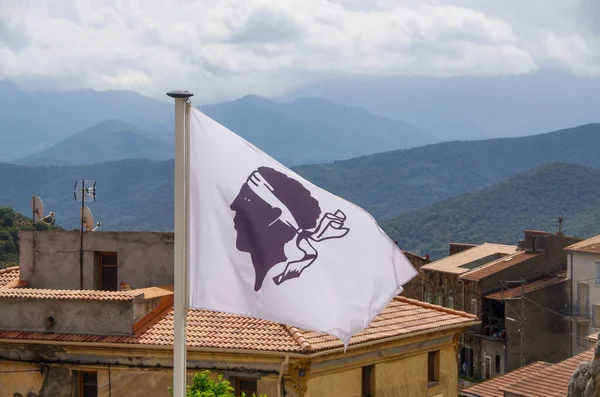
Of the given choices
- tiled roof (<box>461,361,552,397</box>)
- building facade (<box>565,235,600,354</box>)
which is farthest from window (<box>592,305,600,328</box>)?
tiled roof (<box>461,361,552,397</box>)

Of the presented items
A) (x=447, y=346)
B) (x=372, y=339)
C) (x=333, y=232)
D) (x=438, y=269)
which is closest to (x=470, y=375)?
(x=438, y=269)

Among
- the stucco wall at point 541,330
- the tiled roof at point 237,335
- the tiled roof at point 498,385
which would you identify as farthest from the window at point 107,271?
the stucco wall at point 541,330

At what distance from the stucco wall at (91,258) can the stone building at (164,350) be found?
427mm

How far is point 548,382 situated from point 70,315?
1473cm

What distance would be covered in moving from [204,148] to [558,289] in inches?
2471

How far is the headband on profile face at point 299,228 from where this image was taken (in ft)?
41.2

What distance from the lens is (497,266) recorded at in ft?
253

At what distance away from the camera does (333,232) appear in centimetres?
1301

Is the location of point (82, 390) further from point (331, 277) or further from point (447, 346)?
point (331, 277)

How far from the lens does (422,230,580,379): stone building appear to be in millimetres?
72250

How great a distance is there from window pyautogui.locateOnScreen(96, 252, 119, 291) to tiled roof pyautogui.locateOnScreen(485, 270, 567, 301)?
45.3 meters

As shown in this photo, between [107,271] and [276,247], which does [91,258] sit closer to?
[107,271]

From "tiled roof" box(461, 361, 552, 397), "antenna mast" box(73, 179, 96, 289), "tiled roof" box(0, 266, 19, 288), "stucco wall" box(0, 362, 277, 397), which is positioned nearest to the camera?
"stucco wall" box(0, 362, 277, 397)

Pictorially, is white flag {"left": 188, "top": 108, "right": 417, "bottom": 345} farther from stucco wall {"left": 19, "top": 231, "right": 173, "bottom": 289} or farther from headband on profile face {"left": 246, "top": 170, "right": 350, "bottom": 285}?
stucco wall {"left": 19, "top": 231, "right": 173, "bottom": 289}
